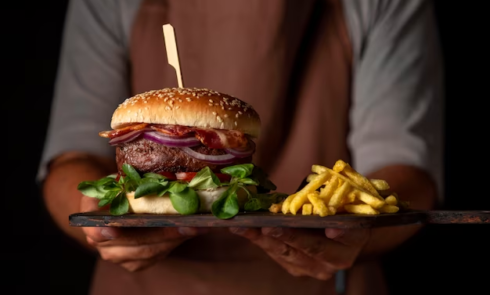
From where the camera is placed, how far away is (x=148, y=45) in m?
2.57

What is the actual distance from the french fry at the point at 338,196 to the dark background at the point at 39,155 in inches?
79.1

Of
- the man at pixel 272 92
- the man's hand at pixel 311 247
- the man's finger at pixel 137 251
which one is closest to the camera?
the man's hand at pixel 311 247

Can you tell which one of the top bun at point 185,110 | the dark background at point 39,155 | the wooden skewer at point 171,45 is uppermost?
the wooden skewer at point 171,45

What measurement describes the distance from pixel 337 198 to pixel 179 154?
0.48 meters

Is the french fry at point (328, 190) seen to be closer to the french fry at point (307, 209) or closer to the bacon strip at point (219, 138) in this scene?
the french fry at point (307, 209)

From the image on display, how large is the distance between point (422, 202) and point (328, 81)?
62cm

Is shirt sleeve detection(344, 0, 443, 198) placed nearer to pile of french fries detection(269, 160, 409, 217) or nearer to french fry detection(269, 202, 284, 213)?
pile of french fries detection(269, 160, 409, 217)

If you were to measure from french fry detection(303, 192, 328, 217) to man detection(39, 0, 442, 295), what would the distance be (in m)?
0.91

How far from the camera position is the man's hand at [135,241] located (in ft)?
5.59

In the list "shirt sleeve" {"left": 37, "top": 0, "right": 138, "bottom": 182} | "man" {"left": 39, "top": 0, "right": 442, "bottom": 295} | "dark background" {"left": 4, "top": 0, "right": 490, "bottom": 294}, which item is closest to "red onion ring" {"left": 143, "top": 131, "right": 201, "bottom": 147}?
"man" {"left": 39, "top": 0, "right": 442, "bottom": 295}

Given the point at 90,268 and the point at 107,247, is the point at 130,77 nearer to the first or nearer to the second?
the point at 107,247

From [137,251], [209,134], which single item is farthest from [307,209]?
[137,251]

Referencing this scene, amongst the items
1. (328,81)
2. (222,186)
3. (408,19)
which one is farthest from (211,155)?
(408,19)

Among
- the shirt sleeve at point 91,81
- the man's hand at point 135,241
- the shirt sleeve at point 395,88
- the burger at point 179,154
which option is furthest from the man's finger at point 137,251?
the shirt sleeve at point 395,88
